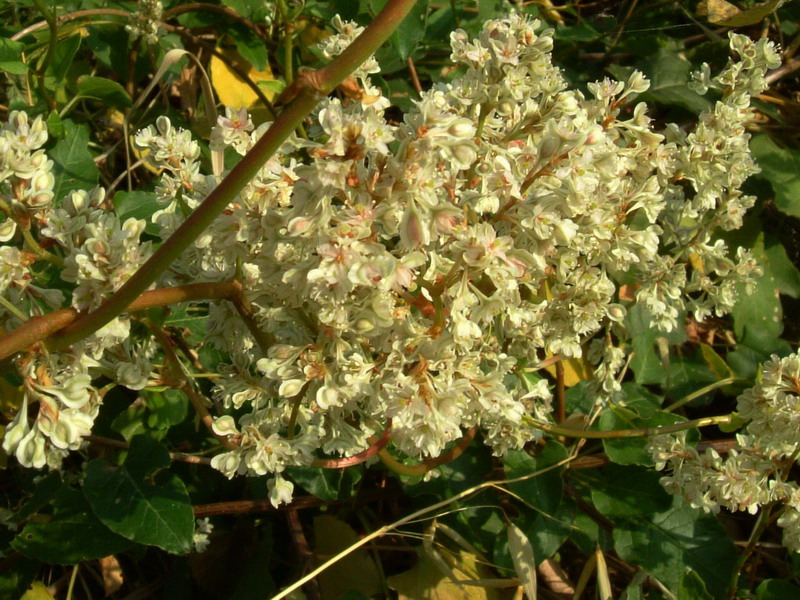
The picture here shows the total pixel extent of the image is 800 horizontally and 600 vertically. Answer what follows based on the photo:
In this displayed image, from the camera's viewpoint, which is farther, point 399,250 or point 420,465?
point 420,465

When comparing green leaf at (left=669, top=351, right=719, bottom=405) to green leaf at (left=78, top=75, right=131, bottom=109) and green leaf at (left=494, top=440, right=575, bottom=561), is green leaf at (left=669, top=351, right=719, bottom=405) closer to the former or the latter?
green leaf at (left=494, top=440, right=575, bottom=561)

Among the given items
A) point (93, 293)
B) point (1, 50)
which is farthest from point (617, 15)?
point (93, 293)

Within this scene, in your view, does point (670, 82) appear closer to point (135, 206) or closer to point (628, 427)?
point (628, 427)

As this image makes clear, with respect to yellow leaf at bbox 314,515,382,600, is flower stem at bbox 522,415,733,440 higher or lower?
higher

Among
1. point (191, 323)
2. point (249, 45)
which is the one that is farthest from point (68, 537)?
point (249, 45)

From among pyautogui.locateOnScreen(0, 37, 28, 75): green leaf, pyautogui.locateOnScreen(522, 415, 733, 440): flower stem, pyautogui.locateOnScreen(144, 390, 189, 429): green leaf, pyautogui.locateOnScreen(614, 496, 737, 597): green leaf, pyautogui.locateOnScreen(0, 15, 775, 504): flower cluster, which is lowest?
pyautogui.locateOnScreen(614, 496, 737, 597): green leaf

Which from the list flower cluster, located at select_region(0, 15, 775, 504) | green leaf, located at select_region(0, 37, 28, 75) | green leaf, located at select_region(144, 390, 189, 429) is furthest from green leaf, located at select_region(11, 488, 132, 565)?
green leaf, located at select_region(0, 37, 28, 75)

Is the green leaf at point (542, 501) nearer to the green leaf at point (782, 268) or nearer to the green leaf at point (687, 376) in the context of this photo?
the green leaf at point (687, 376)
